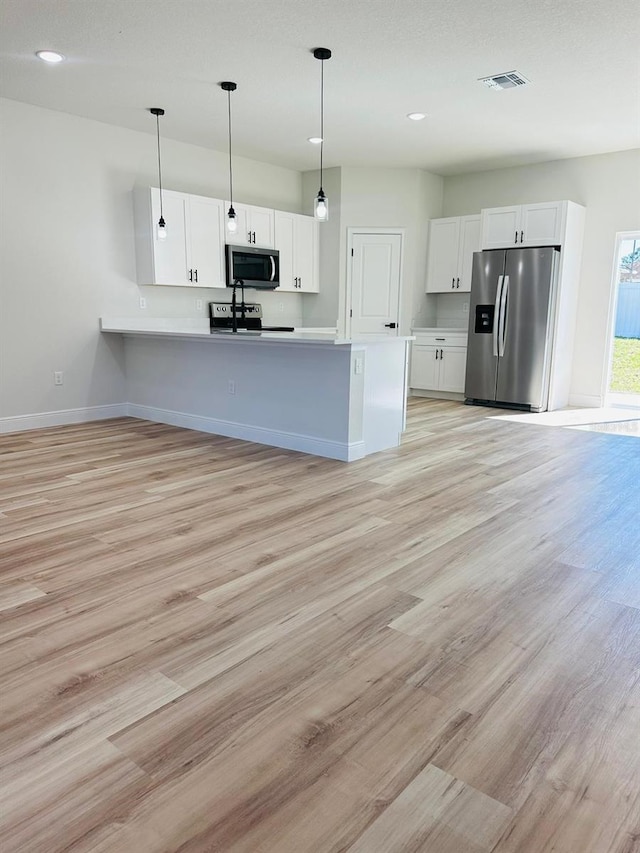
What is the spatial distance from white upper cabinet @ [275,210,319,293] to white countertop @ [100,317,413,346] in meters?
0.64

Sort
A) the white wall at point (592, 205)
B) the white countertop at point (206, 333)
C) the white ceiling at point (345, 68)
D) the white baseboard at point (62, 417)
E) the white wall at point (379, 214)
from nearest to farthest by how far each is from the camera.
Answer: the white ceiling at point (345, 68)
the white countertop at point (206, 333)
the white baseboard at point (62, 417)
the white wall at point (592, 205)
the white wall at point (379, 214)

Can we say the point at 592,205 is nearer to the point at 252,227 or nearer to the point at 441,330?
the point at 441,330

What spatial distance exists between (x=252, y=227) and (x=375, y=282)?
174 centimetres

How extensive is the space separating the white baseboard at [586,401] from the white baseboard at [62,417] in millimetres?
5137

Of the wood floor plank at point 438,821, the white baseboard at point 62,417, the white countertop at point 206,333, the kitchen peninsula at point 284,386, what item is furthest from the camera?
the white baseboard at point 62,417

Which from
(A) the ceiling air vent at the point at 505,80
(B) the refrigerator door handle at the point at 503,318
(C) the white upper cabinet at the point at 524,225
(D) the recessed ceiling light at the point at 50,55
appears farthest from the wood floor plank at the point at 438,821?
(C) the white upper cabinet at the point at 524,225

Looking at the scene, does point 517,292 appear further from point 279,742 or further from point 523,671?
point 279,742

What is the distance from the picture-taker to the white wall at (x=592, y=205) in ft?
20.8

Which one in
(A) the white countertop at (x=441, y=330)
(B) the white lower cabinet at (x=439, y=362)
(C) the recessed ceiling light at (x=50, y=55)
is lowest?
(B) the white lower cabinet at (x=439, y=362)

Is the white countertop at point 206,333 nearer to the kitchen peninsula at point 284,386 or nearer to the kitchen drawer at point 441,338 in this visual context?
the kitchen peninsula at point 284,386

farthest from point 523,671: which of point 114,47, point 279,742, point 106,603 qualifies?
point 114,47

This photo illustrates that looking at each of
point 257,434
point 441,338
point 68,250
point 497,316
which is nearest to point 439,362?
point 441,338

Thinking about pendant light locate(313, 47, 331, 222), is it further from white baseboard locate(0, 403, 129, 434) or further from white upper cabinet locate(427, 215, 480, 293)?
white baseboard locate(0, 403, 129, 434)

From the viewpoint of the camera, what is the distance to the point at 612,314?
6.62 meters
